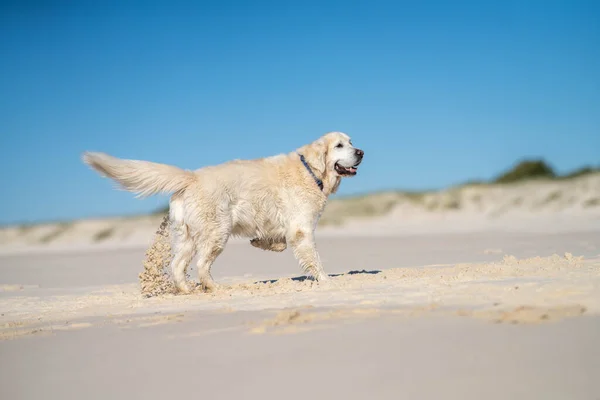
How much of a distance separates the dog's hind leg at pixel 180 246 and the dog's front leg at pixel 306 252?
1.27 metres

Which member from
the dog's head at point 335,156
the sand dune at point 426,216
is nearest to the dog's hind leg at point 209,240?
the dog's head at point 335,156

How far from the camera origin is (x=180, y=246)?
802 centimetres

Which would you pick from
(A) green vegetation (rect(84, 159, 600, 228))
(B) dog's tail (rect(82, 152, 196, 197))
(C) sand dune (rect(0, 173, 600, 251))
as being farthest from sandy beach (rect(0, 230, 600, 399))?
(A) green vegetation (rect(84, 159, 600, 228))

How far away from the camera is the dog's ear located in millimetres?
8727

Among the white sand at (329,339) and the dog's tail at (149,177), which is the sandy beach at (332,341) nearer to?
the white sand at (329,339)

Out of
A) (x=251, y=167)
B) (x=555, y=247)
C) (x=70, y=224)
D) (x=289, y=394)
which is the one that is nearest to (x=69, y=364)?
(x=289, y=394)

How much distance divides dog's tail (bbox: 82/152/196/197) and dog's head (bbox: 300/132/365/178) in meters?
1.68

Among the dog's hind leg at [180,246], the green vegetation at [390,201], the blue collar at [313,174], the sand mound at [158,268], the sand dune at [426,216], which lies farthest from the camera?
the green vegetation at [390,201]

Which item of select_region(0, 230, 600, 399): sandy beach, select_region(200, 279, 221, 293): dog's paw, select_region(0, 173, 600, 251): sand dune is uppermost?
select_region(0, 173, 600, 251): sand dune

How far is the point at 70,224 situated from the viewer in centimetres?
3025

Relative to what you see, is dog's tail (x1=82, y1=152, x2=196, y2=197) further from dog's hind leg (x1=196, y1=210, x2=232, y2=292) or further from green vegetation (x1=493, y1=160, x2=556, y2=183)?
green vegetation (x1=493, y1=160, x2=556, y2=183)

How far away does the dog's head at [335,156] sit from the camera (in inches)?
345

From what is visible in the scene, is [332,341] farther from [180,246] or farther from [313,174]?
[313,174]

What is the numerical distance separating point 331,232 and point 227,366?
20535 mm
